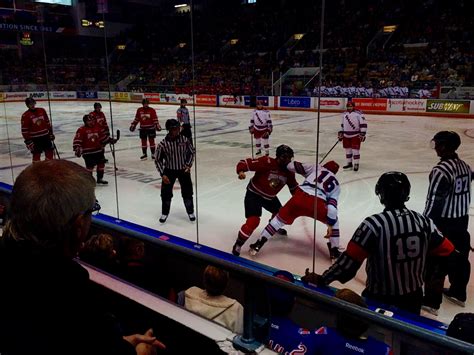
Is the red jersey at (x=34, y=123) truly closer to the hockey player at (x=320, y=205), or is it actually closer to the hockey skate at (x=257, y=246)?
the hockey skate at (x=257, y=246)

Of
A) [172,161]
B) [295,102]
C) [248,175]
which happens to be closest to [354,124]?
[248,175]

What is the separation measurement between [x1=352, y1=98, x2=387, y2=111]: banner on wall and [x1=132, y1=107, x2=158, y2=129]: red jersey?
10250mm

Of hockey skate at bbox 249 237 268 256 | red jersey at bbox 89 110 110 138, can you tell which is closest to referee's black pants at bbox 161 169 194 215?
hockey skate at bbox 249 237 268 256

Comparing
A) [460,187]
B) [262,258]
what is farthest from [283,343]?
[262,258]

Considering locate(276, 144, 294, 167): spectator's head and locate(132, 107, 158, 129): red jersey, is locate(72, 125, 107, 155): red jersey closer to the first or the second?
locate(132, 107, 158, 129): red jersey

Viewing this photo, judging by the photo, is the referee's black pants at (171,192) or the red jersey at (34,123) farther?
the red jersey at (34,123)

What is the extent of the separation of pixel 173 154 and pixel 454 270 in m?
2.96

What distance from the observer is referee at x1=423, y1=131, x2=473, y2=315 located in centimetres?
280

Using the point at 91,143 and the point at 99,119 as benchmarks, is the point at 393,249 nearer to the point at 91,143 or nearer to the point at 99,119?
the point at 91,143

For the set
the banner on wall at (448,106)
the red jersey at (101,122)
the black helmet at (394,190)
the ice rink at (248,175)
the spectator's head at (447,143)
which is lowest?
the ice rink at (248,175)

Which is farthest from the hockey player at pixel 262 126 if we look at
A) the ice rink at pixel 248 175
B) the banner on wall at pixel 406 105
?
the banner on wall at pixel 406 105

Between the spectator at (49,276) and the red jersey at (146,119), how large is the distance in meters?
8.15

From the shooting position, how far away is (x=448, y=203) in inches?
112

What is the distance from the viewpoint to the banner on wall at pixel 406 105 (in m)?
16.2
